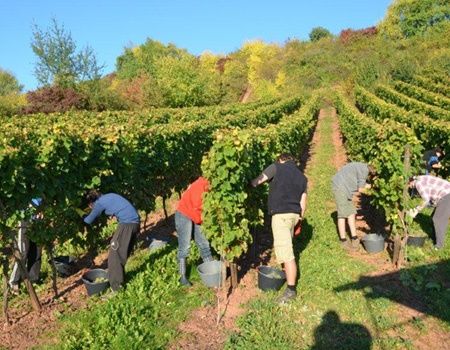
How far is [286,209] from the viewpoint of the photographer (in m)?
5.44

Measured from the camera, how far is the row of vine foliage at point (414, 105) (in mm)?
18641

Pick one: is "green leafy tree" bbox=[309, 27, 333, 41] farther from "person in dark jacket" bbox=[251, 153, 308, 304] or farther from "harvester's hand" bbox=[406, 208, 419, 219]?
"person in dark jacket" bbox=[251, 153, 308, 304]

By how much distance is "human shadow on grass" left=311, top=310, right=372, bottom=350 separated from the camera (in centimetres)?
444

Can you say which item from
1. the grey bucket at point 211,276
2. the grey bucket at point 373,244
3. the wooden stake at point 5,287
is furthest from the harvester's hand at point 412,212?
the wooden stake at point 5,287

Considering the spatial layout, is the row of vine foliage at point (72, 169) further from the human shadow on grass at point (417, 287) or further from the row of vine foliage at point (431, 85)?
the row of vine foliage at point (431, 85)

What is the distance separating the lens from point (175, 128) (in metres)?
9.91

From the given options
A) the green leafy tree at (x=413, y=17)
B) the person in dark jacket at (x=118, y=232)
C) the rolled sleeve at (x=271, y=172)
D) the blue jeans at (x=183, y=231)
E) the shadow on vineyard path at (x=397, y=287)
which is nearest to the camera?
the shadow on vineyard path at (x=397, y=287)

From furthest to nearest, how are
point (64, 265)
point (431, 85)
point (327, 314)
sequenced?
point (431, 85)
point (64, 265)
point (327, 314)

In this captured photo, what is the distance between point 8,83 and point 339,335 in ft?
296

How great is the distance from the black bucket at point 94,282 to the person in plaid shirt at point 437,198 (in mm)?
4755

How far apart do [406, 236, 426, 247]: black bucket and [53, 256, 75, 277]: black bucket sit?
216 inches

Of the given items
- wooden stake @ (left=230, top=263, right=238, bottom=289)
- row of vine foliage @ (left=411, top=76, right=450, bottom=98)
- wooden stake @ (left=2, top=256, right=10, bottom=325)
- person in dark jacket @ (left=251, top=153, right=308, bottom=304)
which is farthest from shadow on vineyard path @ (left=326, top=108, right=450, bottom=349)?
row of vine foliage @ (left=411, top=76, right=450, bottom=98)

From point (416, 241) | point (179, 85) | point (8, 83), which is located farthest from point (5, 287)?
point (8, 83)

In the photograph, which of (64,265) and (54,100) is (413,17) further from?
(64,265)
